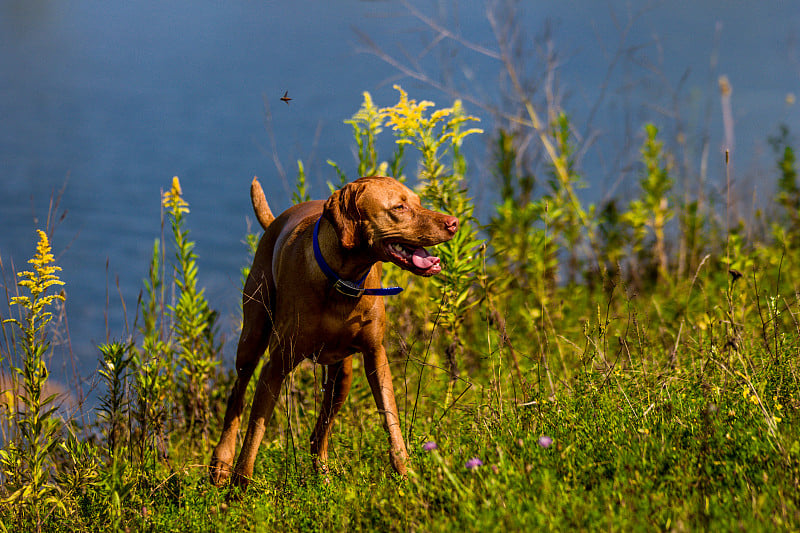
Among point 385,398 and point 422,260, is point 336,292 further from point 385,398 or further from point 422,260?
point 385,398

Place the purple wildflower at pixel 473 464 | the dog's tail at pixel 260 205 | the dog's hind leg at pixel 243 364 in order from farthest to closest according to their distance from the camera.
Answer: the dog's tail at pixel 260 205 → the dog's hind leg at pixel 243 364 → the purple wildflower at pixel 473 464

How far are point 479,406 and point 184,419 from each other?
2752 millimetres

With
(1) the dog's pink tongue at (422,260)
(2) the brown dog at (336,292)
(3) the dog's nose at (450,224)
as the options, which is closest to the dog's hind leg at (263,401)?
(2) the brown dog at (336,292)

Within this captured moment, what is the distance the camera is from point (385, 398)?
12.7ft

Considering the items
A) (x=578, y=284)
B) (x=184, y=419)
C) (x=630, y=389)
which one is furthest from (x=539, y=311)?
(x=184, y=419)

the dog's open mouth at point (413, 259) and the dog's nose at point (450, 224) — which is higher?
the dog's nose at point (450, 224)

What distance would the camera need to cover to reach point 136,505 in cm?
380

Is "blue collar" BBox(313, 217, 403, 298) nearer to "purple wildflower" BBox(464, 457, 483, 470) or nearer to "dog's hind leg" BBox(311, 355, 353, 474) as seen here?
"dog's hind leg" BBox(311, 355, 353, 474)

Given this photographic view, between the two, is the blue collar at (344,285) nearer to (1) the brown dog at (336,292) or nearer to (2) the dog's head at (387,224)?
(1) the brown dog at (336,292)

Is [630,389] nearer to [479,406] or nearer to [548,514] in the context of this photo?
[479,406]

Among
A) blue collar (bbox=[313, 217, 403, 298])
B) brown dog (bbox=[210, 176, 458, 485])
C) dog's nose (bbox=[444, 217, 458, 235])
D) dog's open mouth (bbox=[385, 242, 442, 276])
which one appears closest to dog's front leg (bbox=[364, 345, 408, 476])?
→ brown dog (bbox=[210, 176, 458, 485])

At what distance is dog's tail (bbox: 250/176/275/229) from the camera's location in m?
4.91

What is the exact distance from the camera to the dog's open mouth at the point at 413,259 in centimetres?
350

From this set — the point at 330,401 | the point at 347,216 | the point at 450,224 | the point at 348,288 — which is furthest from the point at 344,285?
the point at 330,401
